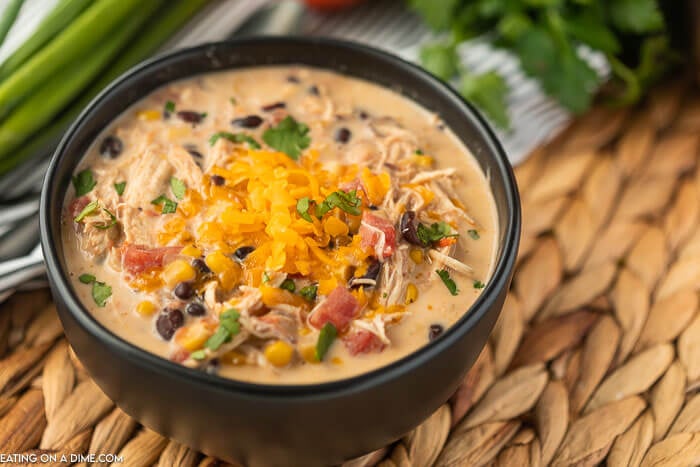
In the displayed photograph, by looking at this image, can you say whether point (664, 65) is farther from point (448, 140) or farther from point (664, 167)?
point (448, 140)

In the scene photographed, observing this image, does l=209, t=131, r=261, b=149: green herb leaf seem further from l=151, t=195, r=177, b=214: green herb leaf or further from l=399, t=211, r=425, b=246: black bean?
l=399, t=211, r=425, b=246: black bean

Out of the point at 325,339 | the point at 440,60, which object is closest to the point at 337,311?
the point at 325,339

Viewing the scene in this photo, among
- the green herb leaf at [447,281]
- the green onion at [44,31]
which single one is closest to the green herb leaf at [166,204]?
the green herb leaf at [447,281]

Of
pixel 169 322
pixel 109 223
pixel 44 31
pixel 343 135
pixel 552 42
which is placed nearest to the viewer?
pixel 169 322

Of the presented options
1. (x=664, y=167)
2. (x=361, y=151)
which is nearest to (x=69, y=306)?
(x=361, y=151)

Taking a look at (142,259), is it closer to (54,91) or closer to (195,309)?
(195,309)
